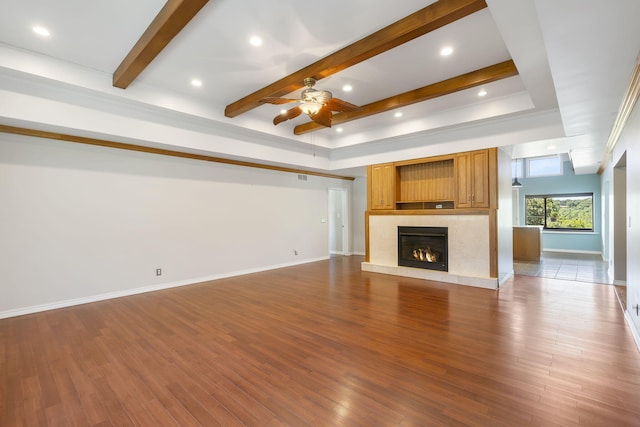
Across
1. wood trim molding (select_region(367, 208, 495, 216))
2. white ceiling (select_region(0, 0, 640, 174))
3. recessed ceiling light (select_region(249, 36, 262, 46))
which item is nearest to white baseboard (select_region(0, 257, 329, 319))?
white ceiling (select_region(0, 0, 640, 174))

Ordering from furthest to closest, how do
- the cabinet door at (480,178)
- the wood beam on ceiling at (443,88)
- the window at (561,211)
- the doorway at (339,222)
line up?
1. the doorway at (339,222)
2. the window at (561,211)
3. the cabinet door at (480,178)
4. the wood beam on ceiling at (443,88)

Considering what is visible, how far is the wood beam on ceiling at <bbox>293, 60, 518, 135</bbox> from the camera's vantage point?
12.1 feet

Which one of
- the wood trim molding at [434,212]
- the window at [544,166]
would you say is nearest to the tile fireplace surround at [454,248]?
the wood trim molding at [434,212]

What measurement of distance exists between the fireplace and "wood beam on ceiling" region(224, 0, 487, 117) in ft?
12.7

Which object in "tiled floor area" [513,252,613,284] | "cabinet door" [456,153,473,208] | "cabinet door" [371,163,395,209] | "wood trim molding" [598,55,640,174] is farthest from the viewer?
"cabinet door" [371,163,395,209]

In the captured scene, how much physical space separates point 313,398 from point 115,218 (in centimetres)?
460

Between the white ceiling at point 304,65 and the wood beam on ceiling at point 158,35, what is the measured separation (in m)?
0.11

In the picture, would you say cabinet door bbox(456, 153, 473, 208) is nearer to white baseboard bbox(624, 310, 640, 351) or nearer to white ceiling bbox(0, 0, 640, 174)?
white ceiling bbox(0, 0, 640, 174)

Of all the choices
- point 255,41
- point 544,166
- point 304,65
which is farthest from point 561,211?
point 255,41

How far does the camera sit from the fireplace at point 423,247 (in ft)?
19.4

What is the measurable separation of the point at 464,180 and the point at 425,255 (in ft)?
5.63

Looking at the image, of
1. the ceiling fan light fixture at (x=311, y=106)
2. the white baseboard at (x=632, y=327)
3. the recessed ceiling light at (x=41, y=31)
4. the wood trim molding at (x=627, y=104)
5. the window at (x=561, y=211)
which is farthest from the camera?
the window at (x=561, y=211)

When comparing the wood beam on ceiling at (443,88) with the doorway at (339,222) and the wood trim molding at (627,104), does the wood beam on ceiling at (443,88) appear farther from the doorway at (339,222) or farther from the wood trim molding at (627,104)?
the doorway at (339,222)

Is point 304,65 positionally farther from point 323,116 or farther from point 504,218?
point 504,218
